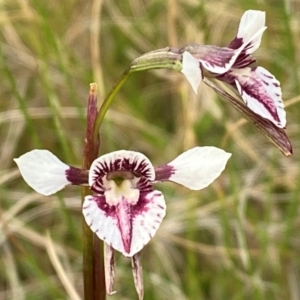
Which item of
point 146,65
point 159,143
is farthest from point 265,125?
point 159,143

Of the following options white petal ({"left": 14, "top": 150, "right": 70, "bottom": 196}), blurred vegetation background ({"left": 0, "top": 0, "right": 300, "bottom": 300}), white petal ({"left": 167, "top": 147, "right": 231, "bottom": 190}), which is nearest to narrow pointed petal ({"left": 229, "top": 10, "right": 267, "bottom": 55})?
white petal ({"left": 167, "top": 147, "right": 231, "bottom": 190})

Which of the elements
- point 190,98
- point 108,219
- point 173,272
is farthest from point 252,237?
point 108,219

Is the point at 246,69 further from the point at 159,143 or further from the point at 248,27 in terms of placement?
the point at 159,143

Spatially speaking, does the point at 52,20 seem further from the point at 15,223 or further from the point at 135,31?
the point at 15,223

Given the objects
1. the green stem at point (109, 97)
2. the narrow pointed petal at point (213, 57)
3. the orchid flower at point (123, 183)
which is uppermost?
the narrow pointed petal at point (213, 57)

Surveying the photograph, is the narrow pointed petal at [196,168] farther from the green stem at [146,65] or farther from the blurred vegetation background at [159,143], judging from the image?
the blurred vegetation background at [159,143]

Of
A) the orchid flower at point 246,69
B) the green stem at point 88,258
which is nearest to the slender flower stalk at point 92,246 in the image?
the green stem at point 88,258

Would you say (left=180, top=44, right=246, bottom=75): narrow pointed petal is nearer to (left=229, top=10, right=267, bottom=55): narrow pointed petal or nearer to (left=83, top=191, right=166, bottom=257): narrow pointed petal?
(left=229, top=10, right=267, bottom=55): narrow pointed petal
